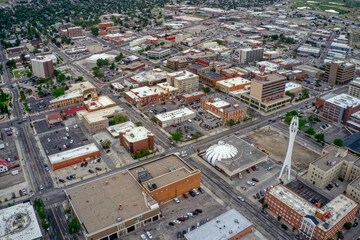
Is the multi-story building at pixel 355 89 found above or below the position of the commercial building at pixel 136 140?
above

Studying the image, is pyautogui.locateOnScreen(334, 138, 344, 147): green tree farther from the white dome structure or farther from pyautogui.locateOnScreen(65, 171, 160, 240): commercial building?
pyautogui.locateOnScreen(65, 171, 160, 240): commercial building

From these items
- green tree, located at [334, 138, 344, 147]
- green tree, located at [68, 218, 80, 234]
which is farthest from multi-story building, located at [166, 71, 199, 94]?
green tree, located at [68, 218, 80, 234]

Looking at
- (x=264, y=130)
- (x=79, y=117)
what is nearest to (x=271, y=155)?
(x=264, y=130)

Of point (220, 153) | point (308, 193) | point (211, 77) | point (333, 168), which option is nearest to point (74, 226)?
point (220, 153)

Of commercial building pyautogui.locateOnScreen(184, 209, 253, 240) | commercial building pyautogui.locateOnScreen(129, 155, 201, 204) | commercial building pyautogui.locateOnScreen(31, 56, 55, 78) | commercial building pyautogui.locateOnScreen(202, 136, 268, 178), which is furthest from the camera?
commercial building pyautogui.locateOnScreen(31, 56, 55, 78)

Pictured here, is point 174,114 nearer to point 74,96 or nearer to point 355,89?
point 74,96

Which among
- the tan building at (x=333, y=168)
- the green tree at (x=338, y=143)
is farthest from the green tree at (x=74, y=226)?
the green tree at (x=338, y=143)

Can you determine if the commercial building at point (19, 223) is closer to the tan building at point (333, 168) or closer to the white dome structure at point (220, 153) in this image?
the white dome structure at point (220, 153)
